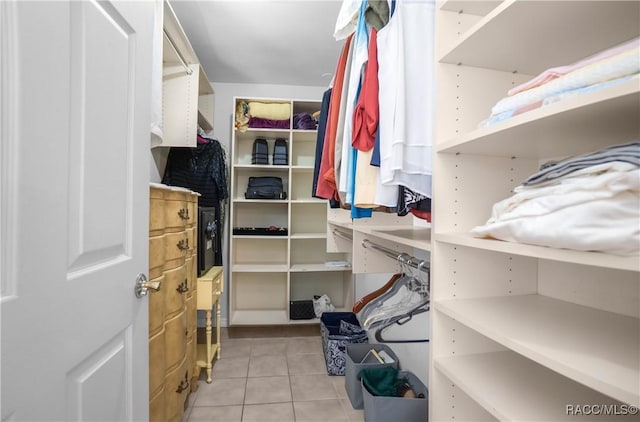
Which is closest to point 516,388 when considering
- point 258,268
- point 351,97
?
point 351,97

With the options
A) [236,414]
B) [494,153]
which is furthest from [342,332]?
[494,153]

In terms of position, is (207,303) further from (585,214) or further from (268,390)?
(585,214)

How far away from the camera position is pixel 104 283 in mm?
729

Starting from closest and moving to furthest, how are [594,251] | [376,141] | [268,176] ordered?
1. [594,251]
2. [376,141]
3. [268,176]

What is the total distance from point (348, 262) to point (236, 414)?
1708mm

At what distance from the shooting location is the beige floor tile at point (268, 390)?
188 cm

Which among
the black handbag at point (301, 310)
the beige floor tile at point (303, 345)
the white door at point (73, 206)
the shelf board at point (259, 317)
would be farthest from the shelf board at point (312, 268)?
the white door at point (73, 206)

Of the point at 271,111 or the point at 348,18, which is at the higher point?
the point at 271,111

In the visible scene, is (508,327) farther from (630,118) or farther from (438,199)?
(630,118)

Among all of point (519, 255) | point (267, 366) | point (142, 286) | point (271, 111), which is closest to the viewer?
point (519, 255)

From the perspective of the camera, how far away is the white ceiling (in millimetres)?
1968

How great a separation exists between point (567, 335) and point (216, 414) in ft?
5.85

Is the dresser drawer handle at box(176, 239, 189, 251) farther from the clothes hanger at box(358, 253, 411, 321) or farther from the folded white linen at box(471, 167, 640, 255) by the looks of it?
the folded white linen at box(471, 167, 640, 255)

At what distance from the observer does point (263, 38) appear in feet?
7.63
